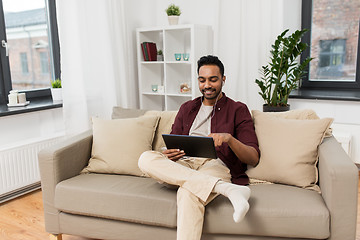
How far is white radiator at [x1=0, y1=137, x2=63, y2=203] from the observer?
270cm

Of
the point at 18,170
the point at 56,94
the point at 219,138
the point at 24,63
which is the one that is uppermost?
the point at 24,63

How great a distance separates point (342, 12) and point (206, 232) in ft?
9.39

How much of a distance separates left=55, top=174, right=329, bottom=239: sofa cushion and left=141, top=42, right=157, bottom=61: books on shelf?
1.83m

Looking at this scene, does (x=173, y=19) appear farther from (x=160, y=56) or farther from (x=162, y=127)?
(x=162, y=127)

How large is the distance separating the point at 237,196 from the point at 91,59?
2138mm

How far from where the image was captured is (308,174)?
1.97m

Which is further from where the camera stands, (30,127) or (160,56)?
(160,56)

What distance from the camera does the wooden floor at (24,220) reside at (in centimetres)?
232

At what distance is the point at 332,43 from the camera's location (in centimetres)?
375

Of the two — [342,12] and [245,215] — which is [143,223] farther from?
[342,12]

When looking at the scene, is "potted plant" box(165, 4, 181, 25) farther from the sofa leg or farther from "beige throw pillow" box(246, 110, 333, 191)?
the sofa leg

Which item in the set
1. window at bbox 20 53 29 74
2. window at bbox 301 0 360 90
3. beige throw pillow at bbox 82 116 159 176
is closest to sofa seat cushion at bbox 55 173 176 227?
beige throw pillow at bbox 82 116 159 176

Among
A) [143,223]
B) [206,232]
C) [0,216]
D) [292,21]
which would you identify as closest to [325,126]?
[206,232]

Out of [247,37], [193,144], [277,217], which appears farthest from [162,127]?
[247,37]
